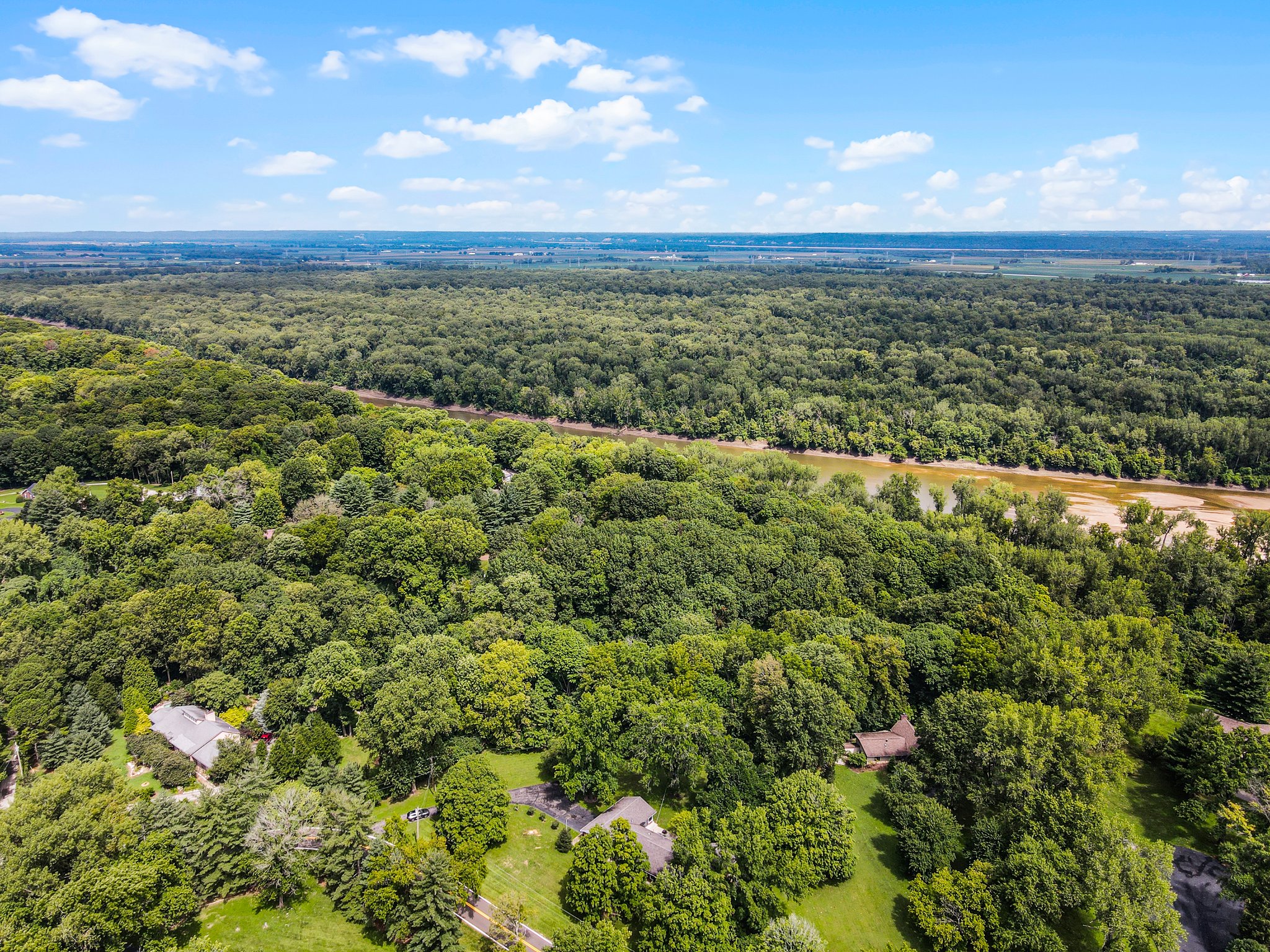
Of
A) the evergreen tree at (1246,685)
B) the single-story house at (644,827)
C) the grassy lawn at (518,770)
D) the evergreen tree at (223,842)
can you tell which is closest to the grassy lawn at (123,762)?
the evergreen tree at (223,842)

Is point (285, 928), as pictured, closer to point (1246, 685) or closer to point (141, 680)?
point (141, 680)

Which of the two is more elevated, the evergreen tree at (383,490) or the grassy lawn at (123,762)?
the evergreen tree at (383,490)

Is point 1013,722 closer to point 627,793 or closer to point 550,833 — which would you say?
point 627,793

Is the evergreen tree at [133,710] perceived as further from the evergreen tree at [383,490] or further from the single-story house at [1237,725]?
the single-story house at [1237,725]

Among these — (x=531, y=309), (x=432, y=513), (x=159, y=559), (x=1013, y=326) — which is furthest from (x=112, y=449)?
(x=1013, y=326)

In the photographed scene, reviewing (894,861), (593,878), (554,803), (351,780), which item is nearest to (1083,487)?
(894,861)
